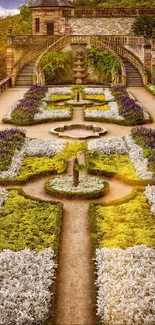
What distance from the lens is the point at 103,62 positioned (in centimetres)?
4012

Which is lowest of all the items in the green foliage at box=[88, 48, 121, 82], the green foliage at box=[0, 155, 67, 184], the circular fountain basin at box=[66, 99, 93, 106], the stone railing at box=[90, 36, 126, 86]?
the green foliage at box=[0, 155, 67, 184]

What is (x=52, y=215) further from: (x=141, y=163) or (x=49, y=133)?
(x=49, y=133)

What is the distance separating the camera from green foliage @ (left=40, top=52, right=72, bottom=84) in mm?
39375

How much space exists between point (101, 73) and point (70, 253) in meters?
32.3

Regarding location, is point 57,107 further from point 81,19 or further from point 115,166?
point 81,19

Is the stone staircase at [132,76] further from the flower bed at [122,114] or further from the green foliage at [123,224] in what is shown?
the green foliage at [123,224]

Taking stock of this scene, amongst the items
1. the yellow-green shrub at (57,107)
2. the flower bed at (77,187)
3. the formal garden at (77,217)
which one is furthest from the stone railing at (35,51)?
the flower bed at (77,187)

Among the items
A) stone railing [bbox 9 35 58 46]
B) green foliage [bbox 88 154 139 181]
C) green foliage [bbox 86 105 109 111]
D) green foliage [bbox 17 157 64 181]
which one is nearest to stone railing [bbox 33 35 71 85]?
stone railing [bbox 9 35 58 46]

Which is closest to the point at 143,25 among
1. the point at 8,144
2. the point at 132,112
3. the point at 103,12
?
the point at 103,12

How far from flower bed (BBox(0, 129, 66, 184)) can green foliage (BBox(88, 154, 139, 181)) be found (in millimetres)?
1473

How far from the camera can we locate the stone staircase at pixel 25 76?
38.2 metres

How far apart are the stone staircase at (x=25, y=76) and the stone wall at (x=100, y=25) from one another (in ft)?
31.0

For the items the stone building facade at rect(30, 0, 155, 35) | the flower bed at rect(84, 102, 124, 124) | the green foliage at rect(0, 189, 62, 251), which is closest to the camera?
the green foliage at rect(0, 189, 62, 251)

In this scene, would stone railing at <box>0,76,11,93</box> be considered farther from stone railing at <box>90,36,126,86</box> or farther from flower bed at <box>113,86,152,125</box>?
flower bed at <box>113,86,152,125</box>
